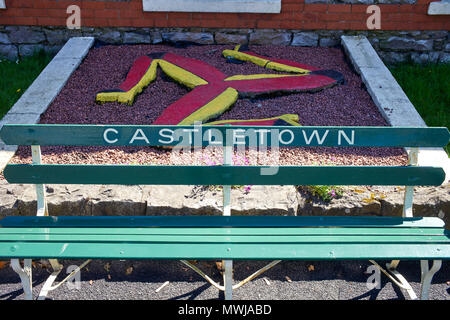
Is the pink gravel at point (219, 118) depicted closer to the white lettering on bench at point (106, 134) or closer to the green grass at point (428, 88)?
the green grass at point (428, 88)

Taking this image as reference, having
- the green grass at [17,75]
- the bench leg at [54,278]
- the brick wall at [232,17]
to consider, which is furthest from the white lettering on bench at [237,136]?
the brick wall at [232,17]

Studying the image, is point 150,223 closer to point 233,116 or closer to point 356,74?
point 233,116

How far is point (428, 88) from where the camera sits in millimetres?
5219

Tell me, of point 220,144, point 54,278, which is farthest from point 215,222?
point 54,278

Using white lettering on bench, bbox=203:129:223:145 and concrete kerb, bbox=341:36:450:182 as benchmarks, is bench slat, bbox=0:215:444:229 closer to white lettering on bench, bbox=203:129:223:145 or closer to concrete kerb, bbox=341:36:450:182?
white lettering on bench, bbox=203:129:223:145

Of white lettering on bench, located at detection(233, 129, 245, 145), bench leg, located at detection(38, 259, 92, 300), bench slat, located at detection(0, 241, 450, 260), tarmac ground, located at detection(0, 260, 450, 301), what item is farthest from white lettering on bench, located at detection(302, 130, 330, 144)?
bench leg, located at detection(38, 259, 92, 300)

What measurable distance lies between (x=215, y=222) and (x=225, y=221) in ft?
0.20

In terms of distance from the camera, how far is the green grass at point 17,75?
16.0 feet

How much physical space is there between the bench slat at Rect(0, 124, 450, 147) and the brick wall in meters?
3.58

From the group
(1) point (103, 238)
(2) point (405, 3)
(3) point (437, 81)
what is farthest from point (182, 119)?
(2) point (405, 3)

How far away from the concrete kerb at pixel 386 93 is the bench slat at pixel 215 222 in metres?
0.97

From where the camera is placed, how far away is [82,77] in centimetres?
531

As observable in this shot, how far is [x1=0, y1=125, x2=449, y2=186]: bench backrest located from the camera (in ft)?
9.14

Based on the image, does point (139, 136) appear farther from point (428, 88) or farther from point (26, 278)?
point (428, 88)
